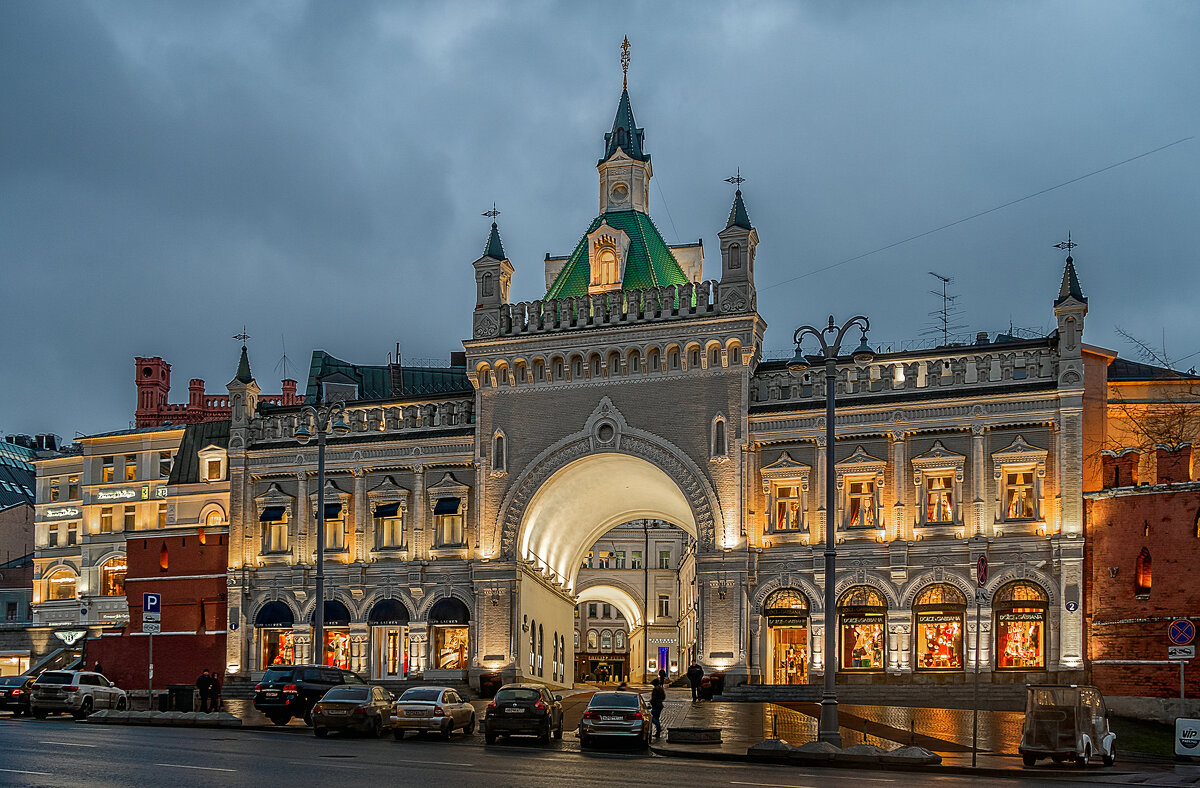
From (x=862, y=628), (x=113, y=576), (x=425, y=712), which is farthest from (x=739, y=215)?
(x=113, y=576)

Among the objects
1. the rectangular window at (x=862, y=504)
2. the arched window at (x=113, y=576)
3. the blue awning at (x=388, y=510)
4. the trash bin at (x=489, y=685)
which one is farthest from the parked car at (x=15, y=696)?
the arched window at (x=113, y=576)

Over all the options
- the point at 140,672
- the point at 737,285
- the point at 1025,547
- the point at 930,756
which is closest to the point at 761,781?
the point at 930,756

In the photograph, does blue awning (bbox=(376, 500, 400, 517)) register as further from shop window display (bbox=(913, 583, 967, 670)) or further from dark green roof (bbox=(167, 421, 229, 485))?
shop window display (bbox=(913, 583, 967, 670))

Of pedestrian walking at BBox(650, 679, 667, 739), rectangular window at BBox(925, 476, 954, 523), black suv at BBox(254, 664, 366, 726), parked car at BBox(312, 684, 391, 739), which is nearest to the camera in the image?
parked car at BBox(312, 684, 391, 739)

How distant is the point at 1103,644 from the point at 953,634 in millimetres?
6673

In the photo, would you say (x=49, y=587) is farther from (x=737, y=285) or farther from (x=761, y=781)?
(x=761, y=781)

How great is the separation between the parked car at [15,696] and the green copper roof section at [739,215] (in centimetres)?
3124

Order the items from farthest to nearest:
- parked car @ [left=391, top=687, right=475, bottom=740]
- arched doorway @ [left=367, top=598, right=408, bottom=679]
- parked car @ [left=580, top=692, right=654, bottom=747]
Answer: arched doorway @ [left=367, top=598, right=408, bottom=679] → parked car @ [left=391, top=687, right=475, bottom=740] → parked car @ [left=580, top=692, right=654, bottom=747]

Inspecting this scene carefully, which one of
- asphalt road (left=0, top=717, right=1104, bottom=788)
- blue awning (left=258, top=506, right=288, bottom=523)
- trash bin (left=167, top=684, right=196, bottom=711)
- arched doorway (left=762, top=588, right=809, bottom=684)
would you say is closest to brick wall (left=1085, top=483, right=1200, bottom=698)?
arched doorway (left=762, top=588, right=809, bottom=684)

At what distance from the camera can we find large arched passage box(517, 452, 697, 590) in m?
59.2

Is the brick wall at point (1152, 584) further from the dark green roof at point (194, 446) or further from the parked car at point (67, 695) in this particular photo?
the dark green roof at point (194, 446)

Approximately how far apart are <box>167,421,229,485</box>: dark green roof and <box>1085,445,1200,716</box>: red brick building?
43635 mm

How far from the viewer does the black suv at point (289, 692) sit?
41812 millimetres

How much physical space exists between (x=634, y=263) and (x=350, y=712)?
30450 mm
